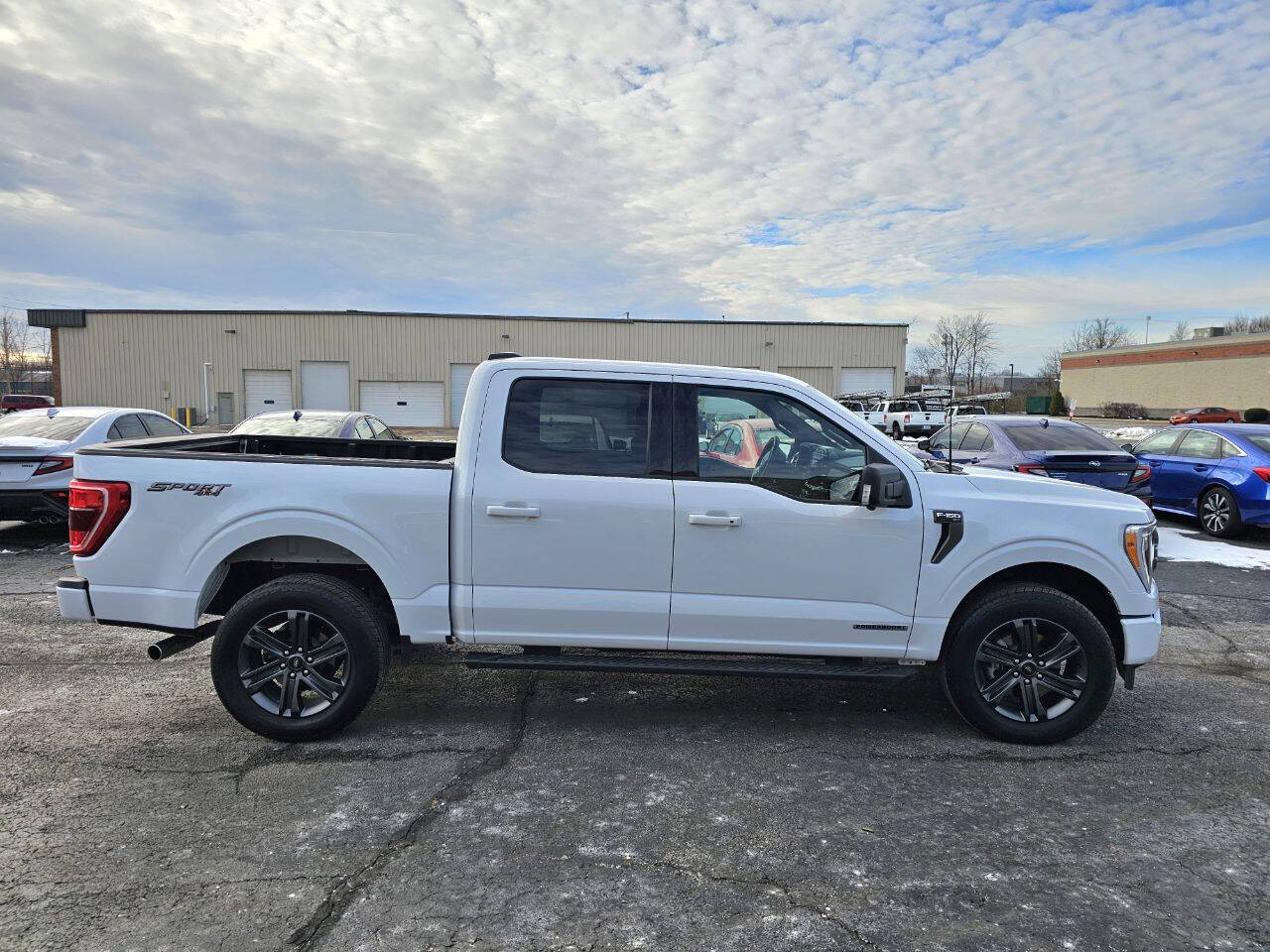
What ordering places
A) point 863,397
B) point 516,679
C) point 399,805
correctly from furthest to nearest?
1. point 863,397
2. point 516,679
3. point 399,805

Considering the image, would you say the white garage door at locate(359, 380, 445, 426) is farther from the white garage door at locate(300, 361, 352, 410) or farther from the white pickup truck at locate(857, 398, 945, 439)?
the white pickup truck at locate(857, 398, 945, 439)

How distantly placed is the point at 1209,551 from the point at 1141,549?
7.05 m

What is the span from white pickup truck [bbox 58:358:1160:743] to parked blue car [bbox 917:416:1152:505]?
15.6 ft

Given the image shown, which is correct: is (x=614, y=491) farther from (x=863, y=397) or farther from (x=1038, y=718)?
(x=863, y=397)

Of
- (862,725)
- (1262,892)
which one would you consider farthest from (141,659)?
(1262,892)

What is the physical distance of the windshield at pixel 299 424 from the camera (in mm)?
10203

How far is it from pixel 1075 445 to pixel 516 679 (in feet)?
25.6

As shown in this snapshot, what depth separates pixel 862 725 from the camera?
4480 millimetres

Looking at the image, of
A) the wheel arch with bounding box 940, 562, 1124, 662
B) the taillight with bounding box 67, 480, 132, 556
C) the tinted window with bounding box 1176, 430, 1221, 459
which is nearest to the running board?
the wheel arch with bounding box 940, 562, 1124, 662

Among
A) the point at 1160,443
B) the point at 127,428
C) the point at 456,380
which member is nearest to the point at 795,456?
the point at 127,428

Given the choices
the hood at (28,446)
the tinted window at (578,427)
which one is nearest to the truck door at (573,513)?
the tinted window at (578,427)

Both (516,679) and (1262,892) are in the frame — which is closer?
(1262,892)

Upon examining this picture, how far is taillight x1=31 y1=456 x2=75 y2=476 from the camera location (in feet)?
27.5

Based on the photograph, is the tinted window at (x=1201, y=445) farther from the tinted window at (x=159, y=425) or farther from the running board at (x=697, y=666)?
the tinted window at (x=159, y=425)
